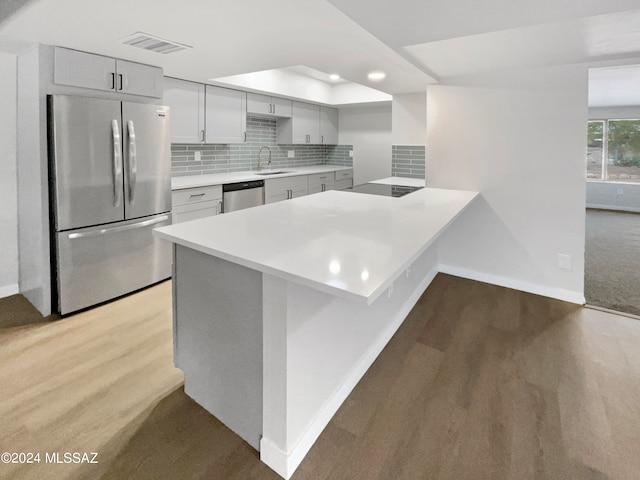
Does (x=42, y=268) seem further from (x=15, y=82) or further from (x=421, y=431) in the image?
(x=421, y=431)

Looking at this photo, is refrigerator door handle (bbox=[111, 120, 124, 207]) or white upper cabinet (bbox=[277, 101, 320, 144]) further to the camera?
white upper cabinet (bbox=[277, 101, 320, 144])

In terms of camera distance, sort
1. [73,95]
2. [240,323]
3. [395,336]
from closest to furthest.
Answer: [240,323] < [395,336] < [73,95]

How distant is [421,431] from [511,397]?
595 millimetres

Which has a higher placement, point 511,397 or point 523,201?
point 523,201

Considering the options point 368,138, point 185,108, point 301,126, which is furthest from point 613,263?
point 185,108

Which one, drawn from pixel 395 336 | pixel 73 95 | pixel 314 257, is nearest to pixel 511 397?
pixel 395 336

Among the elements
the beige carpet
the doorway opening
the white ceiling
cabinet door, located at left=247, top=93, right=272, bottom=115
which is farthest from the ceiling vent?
the beige carpet

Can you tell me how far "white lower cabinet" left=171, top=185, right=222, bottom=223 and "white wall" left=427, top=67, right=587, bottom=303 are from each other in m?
2.26

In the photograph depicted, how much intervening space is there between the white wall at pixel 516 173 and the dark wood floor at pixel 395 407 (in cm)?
76

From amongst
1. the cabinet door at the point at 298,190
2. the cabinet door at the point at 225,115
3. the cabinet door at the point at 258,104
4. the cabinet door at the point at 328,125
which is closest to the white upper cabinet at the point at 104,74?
the cabinet door at the point at 225,115

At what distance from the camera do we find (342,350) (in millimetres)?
1897

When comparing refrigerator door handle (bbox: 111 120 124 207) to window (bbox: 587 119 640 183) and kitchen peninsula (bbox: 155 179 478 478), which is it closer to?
kitchen peninsula (bbox: 155 179 478 478)

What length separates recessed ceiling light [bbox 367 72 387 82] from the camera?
3350 mm

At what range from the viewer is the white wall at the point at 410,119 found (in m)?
4.33
